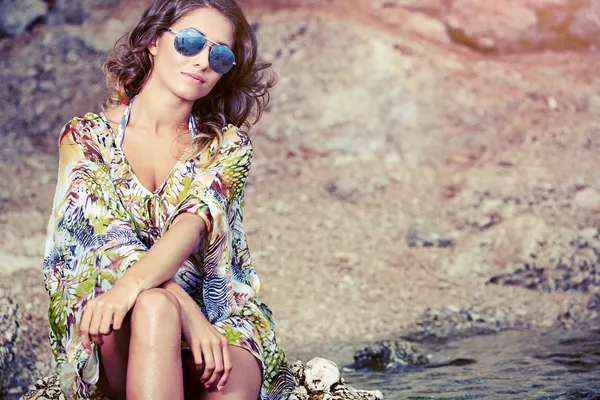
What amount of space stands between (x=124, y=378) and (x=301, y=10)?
7197 mm

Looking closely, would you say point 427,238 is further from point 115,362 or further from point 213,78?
point 115,362

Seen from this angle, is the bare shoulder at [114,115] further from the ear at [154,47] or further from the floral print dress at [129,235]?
the ear at [154,47]

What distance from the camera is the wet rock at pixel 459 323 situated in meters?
5.12

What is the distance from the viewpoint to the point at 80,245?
240 centimetres

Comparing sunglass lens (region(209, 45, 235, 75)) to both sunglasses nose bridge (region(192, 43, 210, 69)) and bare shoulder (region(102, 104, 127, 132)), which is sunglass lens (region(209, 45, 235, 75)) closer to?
sunglasses nose bridge (region(192, 43, 210, 69))

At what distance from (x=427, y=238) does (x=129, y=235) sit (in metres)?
4.50

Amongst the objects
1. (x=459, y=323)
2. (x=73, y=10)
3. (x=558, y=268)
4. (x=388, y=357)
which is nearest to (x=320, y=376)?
(x=388, y=357)

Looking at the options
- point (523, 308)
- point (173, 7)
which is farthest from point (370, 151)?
point (173, 7)

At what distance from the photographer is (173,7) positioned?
2664 mm

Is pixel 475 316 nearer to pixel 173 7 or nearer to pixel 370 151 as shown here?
pixel 370 151

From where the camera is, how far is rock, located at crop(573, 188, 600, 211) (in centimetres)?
688

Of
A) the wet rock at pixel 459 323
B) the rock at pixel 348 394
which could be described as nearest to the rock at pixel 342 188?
the wet rock at pixel 459 323

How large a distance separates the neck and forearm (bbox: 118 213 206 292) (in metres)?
0.41

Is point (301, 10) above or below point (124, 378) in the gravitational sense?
below
